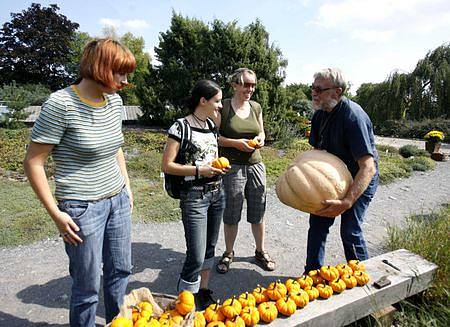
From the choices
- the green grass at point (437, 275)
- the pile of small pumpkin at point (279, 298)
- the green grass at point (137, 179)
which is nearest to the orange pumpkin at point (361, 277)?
the pile of small pumpkin at point (279, 298)

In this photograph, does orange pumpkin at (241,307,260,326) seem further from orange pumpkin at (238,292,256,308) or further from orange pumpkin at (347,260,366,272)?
orange pumpkin at (347,260,366,272)

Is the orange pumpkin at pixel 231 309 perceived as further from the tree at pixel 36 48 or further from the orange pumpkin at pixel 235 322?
the tree at pixel 36 48

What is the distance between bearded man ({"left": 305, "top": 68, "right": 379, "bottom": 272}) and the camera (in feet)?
7.59

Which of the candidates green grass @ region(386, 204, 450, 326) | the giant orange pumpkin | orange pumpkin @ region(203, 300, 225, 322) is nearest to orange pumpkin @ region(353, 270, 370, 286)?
green grass @ region(386, 204, 450, 326)

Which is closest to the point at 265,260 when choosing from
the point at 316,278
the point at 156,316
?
the point at 316,278

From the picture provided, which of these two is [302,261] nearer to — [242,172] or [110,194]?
[242,172]

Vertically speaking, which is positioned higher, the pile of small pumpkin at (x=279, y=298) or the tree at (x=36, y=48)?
the tree at (x=36, y=48)

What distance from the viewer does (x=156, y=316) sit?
6.17ft

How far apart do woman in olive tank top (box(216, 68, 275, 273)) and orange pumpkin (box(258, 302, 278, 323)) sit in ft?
4.42

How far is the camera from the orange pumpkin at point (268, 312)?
1.83 m

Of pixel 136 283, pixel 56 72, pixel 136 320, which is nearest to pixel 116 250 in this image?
pixel 136 320

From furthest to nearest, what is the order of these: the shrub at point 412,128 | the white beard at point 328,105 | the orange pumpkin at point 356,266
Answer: the shrub at point 412,128 → the white beard at point 328,105 → the orange pumpkin at point 356,266

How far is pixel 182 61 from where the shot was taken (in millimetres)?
13172

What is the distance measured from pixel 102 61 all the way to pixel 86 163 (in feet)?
1.96
